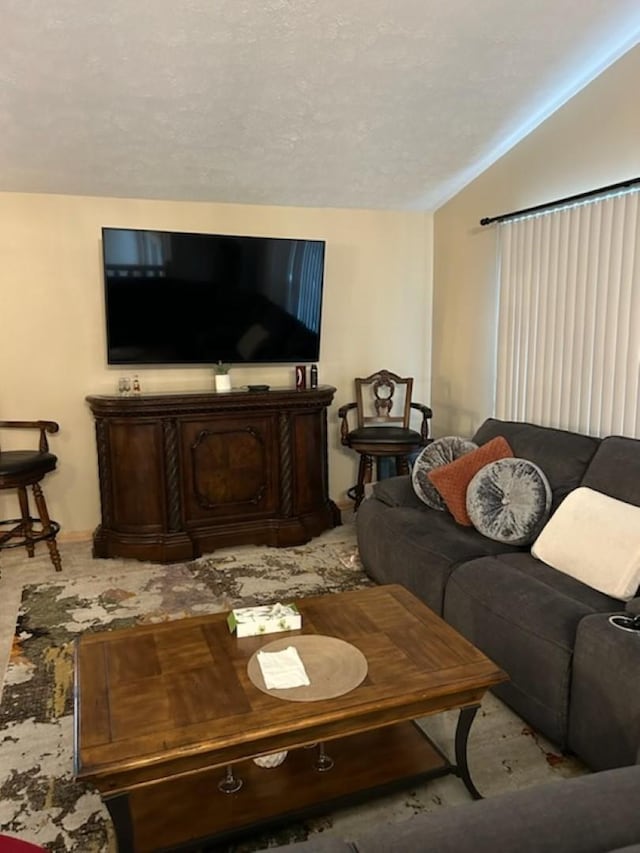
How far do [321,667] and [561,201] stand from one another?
104 inches

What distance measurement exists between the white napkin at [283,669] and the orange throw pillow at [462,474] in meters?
1.42

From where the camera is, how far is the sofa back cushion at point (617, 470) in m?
2.45

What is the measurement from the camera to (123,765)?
1.33 m

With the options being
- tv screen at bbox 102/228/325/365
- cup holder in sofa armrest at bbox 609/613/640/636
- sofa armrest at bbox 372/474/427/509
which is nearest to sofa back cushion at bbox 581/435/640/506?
cup holder in sofa armrest at bbox 609/613/640/636

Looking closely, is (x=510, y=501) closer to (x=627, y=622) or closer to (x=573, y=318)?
(x=627, y=622)

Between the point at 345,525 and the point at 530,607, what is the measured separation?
230cm

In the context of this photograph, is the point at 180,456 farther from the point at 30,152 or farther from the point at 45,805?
the point at 45,805

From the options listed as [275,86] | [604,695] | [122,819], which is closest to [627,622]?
[604,695]

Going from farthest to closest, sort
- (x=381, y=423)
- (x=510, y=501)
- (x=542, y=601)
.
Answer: (x=381, y=423) → (x=510, y=501) → (x=542, y=601)

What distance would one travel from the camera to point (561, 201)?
320cm

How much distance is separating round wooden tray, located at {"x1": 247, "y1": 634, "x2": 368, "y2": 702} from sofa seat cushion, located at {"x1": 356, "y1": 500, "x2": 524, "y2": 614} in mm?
875

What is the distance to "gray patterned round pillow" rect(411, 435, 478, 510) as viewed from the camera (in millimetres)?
3197

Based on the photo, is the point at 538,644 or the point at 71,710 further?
the point at 71,710

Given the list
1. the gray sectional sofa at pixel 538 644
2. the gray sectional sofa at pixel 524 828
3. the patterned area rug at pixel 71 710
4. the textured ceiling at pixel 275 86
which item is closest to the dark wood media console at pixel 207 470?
the patterned area rug at pixel 71 710
